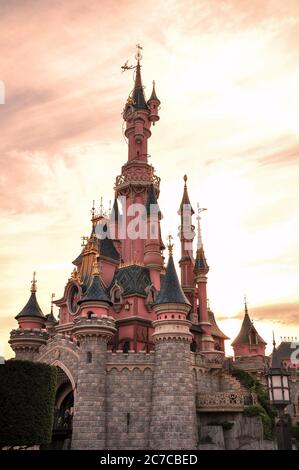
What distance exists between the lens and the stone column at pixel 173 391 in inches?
1507

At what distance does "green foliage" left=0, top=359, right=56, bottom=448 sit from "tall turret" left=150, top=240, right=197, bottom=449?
352 inches

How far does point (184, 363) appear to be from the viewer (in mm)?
40531

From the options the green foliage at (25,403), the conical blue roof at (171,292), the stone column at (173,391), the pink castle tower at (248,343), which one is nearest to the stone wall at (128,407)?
the stone column at (173,391)

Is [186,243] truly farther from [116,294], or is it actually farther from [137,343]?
[137,343]

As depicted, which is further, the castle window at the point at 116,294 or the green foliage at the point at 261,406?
the castle window at the point at 116,294

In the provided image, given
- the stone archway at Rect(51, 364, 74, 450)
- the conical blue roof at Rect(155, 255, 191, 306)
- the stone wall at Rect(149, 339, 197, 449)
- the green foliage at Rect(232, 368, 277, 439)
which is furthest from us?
the green foliage at Rect(232, 368, 277, 439)

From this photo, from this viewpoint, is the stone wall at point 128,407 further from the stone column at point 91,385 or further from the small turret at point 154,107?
the small turret at point 154,107

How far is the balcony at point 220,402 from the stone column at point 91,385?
848cm

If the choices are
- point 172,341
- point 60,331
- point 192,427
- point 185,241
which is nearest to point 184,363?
point 172,341

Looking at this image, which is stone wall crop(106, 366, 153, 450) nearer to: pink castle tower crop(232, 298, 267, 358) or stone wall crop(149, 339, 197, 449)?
stone wall crop(149, 339, 197, 449)

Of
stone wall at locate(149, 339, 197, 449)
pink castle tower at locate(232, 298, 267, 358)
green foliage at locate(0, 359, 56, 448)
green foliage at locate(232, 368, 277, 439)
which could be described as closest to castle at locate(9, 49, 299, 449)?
stone wall at locate(149, 339, 197, 449)

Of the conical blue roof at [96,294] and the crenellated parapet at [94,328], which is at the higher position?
the conical blue roof at [96,294]

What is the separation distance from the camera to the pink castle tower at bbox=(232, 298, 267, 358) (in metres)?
62.0

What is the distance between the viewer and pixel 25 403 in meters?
32.2
